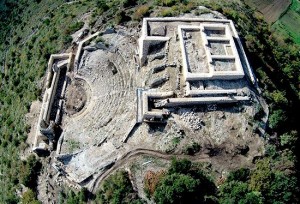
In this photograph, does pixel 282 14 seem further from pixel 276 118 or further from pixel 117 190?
pixel 117 190

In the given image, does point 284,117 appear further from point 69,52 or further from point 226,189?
point 69,52

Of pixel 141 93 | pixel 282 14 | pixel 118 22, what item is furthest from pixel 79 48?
pixel 282 14

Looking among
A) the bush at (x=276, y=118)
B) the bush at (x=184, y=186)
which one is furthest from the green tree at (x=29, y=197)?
the bush at (x=276, y=118)

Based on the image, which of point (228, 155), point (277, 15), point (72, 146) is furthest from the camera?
point (277, 15)

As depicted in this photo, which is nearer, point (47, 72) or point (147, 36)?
point (147, 36)

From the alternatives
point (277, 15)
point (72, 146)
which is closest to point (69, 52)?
point (72, 146)

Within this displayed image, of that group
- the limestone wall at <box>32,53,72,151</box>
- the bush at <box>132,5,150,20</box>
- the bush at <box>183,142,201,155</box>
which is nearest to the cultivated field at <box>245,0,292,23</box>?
the bush at <box>132,5,150,20</box>

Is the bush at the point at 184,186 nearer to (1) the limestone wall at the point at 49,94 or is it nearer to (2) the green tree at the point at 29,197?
(2) the green tree at the point at 29,197
